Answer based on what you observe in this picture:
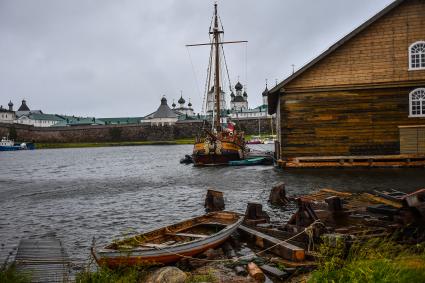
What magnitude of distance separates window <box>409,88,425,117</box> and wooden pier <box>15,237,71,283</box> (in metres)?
21.9

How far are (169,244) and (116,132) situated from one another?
4659 inches

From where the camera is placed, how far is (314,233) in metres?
9.24

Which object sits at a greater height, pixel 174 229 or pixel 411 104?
pixel 411 104

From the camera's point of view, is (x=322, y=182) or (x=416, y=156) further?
(x=416, y=156)

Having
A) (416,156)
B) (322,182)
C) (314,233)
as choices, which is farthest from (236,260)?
(416,156)

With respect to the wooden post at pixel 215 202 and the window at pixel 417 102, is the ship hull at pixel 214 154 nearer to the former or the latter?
the window at pixel 417 102

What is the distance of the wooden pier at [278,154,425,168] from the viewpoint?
80.7 feet

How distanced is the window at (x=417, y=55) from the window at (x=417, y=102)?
5.06 ft

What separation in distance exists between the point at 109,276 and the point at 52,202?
15.0m

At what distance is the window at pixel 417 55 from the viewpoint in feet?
79.4

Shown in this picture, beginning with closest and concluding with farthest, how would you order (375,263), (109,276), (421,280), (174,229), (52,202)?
1. (421,280)
2. (375,263)
3. (109,276)
4. (174,229)
5. (52,202)

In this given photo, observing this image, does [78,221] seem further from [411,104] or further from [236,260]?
[411,104]

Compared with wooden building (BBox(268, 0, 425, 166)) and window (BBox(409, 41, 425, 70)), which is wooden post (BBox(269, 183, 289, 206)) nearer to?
wooden building (BBox(268, 0, 425, 166))

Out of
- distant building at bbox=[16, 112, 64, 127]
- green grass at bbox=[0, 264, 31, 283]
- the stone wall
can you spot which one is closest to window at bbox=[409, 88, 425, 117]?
green grass at bbox=[0, 264, 31, 283]
